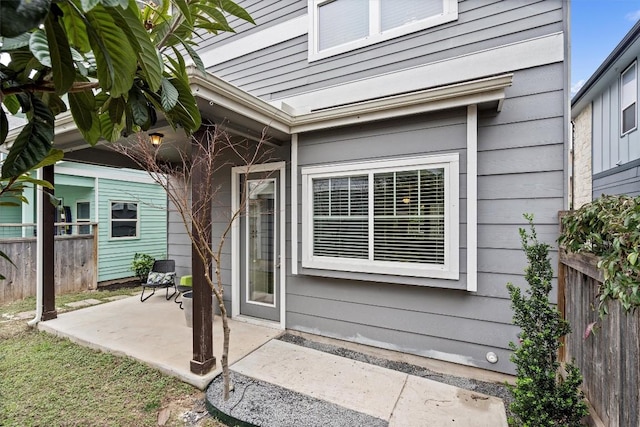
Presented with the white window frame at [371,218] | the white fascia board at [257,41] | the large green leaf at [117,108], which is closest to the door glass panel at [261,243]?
the white window frame at [371,218]

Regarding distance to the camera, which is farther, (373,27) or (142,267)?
(142,267)

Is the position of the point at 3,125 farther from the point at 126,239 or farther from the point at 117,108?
the point at 126,239

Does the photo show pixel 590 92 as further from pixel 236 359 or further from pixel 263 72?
pixel 236 359

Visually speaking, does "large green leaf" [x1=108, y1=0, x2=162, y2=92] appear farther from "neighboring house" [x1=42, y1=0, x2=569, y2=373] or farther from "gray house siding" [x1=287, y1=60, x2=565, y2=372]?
"gray house siding" [x1=287, y1=60, x2=565, y2=372]

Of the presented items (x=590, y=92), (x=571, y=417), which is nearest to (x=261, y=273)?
(x=571, y=417)

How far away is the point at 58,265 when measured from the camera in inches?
249

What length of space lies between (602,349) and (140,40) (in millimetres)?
2782

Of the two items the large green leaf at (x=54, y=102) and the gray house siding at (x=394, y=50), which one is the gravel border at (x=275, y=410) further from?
the gray house siding at (x=394, y=50)

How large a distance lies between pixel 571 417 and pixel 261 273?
362cm

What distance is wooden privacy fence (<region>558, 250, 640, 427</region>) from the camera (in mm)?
1449

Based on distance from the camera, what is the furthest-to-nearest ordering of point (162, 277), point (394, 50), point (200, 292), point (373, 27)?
point (162, 277) → point (373, 27) → point (394, 50) → point (200, 292)

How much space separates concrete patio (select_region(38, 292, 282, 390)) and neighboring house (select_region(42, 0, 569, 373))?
0.33 meters

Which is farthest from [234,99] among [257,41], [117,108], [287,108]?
[257,41]

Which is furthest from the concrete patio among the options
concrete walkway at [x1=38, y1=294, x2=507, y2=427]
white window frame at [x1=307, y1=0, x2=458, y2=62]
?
white window frame at [x1=307, y1=0, x2=458, y2=62]
